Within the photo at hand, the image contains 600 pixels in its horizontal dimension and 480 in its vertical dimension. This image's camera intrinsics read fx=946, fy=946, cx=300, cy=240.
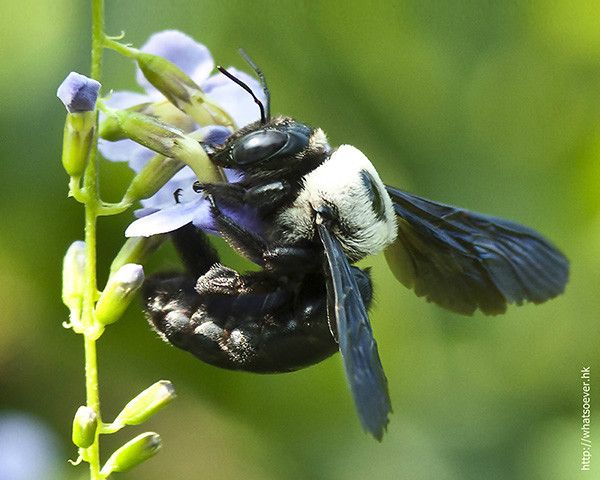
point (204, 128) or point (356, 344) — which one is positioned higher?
point (204, 128)

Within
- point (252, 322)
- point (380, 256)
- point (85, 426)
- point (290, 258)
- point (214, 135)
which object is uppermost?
point (214, 135)

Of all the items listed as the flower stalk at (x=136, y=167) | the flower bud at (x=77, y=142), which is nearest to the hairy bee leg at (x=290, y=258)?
the flower stalk at (x=136, y=167)

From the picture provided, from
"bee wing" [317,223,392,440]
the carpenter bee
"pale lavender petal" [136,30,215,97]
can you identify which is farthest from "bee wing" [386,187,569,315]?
"pale lavender petal" [136,30,215,97]

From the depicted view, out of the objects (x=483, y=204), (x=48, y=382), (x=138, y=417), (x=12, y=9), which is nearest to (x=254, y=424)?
(x=48, y=382)

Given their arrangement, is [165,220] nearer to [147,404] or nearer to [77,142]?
[77,142]

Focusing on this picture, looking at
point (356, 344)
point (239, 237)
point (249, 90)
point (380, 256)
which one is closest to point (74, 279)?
point (239, 237)

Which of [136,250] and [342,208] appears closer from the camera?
[342,208]
